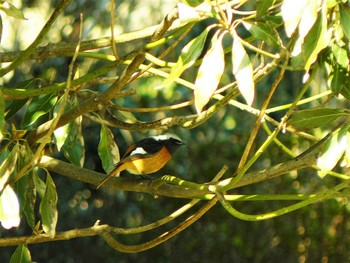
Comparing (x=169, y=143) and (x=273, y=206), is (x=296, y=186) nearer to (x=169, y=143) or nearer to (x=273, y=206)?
(x=273, y=206)

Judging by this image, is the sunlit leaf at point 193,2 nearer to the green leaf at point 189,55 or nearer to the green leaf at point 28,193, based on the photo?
the green leaf at point 189,55

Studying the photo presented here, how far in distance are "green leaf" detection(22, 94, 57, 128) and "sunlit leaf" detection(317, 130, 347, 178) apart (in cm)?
112

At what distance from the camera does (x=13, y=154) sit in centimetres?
278

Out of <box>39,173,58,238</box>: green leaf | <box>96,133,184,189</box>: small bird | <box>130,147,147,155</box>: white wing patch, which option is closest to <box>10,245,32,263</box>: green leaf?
<box>39,173,58,238</box>: green leaf

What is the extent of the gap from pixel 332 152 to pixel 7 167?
37.2 inches

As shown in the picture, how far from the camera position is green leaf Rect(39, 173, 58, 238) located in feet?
9.29

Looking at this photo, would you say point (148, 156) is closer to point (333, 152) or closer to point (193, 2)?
point (333, 152)

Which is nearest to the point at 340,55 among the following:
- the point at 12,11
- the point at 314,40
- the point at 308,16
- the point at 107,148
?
the point at 314,40

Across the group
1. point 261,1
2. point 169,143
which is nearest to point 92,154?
point 169,143

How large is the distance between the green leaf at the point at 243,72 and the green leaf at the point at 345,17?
0.24 metres

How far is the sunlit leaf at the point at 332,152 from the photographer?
93.6 inches

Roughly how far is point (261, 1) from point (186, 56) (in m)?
0.22

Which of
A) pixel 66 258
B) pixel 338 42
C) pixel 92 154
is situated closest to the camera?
pixel 338 42

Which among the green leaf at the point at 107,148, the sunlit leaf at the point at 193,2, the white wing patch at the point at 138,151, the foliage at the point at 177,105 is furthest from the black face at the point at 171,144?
the sunlit leaf at the point at 193,2
